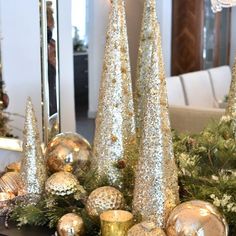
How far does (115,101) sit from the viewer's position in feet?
3.30

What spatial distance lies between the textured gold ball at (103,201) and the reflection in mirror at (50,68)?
75cm

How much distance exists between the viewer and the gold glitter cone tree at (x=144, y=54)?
1037 mm

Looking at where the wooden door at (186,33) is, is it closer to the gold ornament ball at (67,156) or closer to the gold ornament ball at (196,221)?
the gold ornament ball at (67,156)

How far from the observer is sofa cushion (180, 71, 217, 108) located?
3.32 metres

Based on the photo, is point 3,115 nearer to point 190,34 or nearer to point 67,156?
point 67,156

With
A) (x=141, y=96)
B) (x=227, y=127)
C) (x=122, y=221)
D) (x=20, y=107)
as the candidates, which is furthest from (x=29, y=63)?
(x=122, y=221)

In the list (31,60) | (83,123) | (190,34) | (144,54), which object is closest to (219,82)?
(190,34)

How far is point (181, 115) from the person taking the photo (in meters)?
2.34

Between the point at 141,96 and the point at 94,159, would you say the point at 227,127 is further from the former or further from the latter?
the point at 94,159

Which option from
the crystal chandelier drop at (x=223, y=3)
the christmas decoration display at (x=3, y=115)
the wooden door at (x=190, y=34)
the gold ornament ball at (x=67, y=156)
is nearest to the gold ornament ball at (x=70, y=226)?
the gold ornament ball at (x=67, y=156)

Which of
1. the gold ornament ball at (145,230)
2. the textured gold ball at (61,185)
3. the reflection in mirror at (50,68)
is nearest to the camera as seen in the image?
the gold ornament ball at (145,230)

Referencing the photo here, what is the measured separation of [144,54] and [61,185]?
0.37 meters

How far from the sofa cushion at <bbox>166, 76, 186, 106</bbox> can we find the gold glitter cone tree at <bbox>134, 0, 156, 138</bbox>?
75.8 inches

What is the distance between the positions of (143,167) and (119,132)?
16 cm
